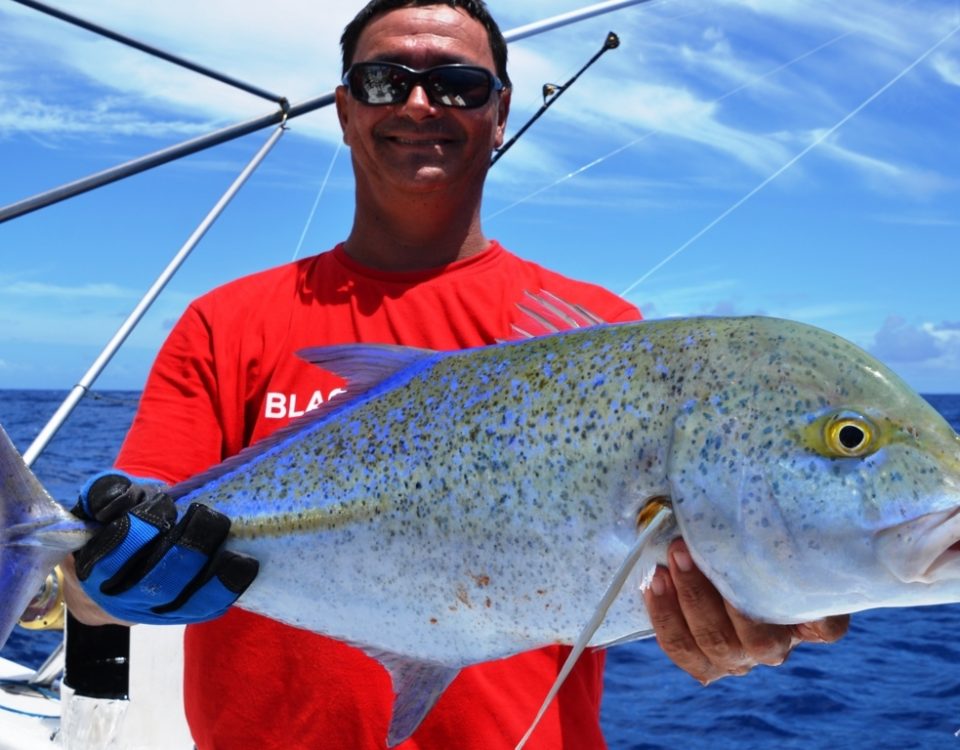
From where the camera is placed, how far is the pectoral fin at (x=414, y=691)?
2.05 m

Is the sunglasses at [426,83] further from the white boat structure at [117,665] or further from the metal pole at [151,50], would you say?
the metal pole at [151,50]

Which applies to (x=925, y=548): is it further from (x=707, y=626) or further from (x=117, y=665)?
(x=117, y=665)

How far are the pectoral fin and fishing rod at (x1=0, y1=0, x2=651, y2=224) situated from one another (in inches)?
106

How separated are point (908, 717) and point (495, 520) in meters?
9.19

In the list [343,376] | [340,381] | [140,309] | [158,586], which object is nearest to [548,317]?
[343,376]

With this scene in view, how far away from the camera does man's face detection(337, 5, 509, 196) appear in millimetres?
2768

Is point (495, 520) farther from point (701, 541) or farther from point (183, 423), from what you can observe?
point (183, 423)

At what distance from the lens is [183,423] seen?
258 cm

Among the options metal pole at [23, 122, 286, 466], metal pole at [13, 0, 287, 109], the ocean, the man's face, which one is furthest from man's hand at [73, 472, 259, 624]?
the ocean

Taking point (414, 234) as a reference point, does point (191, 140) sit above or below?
above

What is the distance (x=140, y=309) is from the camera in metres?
5.07

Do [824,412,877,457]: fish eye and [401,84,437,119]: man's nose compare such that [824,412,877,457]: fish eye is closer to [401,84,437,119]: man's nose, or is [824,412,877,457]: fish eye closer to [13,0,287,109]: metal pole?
[401,84,437,119]: man's nose

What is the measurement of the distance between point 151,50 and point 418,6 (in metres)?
2.47

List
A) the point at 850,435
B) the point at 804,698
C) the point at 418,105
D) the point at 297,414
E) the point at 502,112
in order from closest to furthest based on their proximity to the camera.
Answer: the point at 850,435 < the point at 297,414 < the point at 418,105 < the point at 502,112 < the point at 804,698
